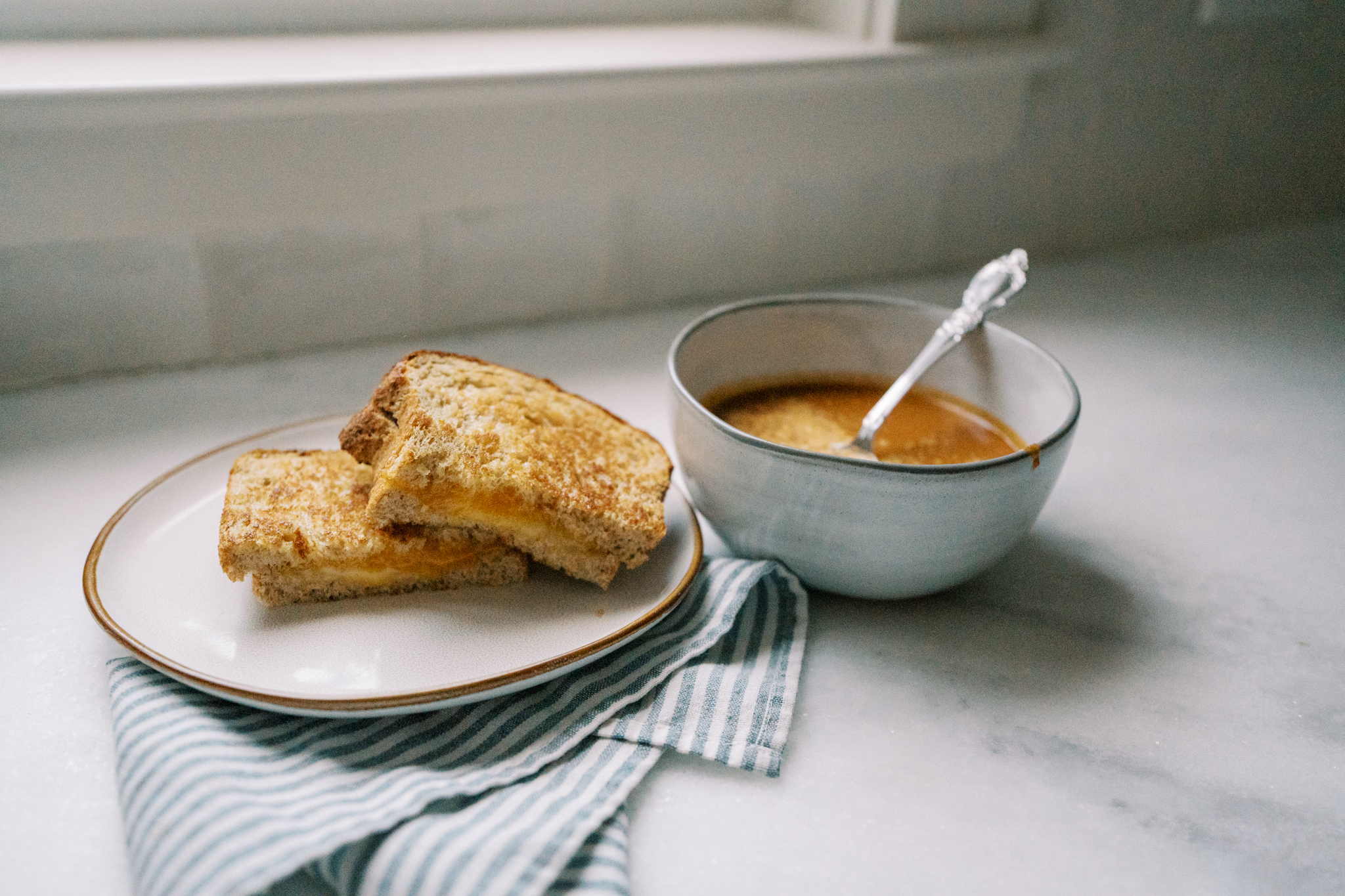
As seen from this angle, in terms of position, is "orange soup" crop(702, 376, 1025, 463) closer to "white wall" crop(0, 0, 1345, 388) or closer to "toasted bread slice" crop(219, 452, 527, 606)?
"toasted bread slice" crop(219, 452, 527, 606)

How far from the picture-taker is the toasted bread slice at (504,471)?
29.2 inches

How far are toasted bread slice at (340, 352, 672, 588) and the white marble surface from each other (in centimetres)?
18

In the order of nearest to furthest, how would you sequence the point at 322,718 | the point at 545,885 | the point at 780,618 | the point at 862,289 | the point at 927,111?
the point at 545,885 → the point at 322,718 → the point at 780,618 → the point at 927,111 → the point at 862,289

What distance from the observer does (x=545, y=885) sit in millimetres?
562

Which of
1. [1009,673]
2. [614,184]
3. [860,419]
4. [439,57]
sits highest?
[439,57]

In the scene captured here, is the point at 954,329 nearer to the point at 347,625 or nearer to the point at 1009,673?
the point at 1009,673

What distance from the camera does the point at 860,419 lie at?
0.95 meters

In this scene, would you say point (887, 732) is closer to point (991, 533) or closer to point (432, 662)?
point (991, 533)

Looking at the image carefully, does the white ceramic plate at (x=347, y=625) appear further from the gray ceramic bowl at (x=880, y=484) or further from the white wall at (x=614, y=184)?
the white wall at (x=614, y=184)

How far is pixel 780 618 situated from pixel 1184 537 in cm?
45

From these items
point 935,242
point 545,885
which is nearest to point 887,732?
point 545,885

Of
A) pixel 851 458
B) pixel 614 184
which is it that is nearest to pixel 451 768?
pixel 851 458

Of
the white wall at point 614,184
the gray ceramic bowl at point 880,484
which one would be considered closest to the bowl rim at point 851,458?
the gray ceramic bowl at point 880,484

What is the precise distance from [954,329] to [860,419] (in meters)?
0.13
